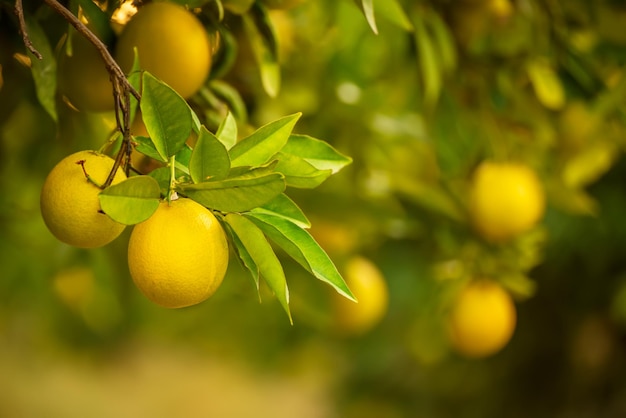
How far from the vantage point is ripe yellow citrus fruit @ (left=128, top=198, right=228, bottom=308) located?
400 mm

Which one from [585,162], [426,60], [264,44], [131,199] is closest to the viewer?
[131,199]

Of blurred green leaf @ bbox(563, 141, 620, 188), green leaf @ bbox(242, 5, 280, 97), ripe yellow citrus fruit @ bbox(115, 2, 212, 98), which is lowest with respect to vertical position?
blurred green leaf @ bbox(563, 141, 620, 188)

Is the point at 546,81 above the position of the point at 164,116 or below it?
below

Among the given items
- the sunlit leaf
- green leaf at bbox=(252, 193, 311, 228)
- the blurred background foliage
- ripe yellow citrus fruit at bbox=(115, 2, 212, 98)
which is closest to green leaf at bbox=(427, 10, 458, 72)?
the blurred background foliage

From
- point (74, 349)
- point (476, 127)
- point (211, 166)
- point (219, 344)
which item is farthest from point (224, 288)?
point (74, 349)

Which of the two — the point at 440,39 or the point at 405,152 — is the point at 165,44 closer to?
the point at 440,39

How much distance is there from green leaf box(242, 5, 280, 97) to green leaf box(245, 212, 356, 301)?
0.22 meters

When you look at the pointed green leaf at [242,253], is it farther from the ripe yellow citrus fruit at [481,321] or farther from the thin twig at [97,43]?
the ripe yellow citrus fruit at [481,321]

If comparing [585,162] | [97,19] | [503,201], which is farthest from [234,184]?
[585,162]

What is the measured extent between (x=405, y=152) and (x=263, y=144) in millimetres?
825

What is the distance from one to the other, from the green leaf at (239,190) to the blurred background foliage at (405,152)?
0.63 feet

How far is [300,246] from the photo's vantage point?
0.42 meters

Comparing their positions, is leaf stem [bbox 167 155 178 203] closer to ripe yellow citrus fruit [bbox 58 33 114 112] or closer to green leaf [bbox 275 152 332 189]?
green leaf [bbox 275 152 332 189]

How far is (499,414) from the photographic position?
187cm
